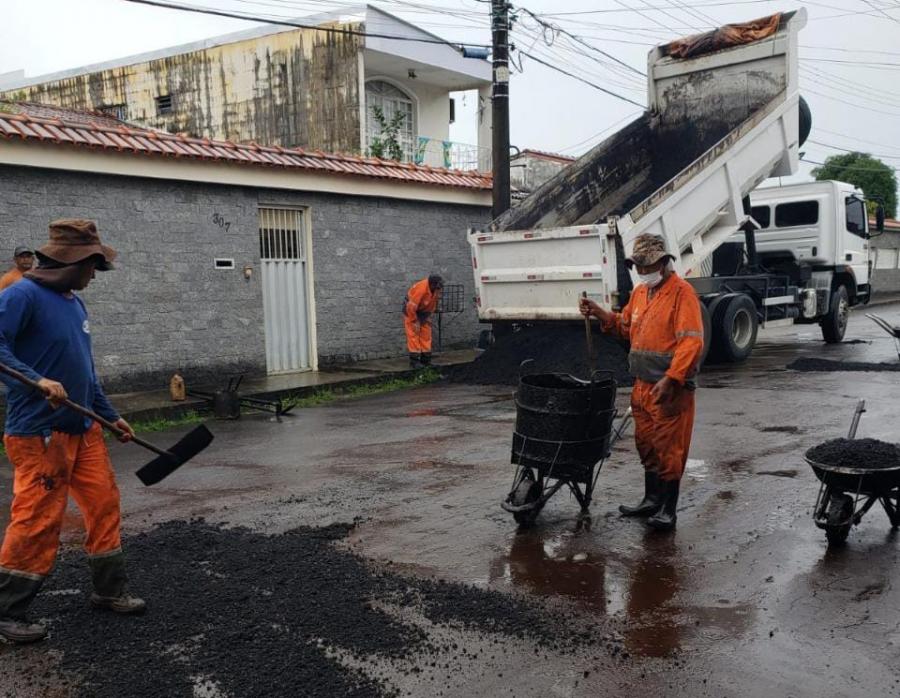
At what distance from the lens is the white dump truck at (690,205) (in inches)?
445

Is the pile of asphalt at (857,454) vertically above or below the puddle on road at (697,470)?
above

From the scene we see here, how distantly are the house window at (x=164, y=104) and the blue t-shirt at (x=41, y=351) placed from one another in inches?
897

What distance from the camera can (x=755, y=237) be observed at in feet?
51.9

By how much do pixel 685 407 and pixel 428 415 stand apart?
4956 millimetres

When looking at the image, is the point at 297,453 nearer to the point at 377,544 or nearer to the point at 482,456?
the point at 482,456

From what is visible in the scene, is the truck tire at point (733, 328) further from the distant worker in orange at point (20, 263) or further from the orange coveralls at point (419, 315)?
the distant worker in orange at point (20, 263)

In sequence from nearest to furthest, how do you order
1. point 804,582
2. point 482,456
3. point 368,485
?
point 804,582
point 368,485
point 482,456

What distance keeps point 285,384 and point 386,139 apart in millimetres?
13495

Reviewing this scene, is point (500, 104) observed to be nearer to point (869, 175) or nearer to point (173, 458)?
point (173, 458)

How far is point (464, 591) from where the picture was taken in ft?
14.2

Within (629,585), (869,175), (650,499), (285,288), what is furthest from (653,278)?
(869,175)

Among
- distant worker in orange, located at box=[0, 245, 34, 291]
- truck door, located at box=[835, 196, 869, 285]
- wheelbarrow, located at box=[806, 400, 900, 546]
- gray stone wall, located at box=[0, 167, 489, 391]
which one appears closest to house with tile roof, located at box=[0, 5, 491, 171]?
gray stone wall, located at box=[0, 167, 489, 391]

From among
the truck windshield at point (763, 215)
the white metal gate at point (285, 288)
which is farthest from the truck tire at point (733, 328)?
the white metal gate at point (285, 288)

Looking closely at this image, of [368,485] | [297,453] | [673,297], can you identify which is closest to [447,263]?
[297,453]
